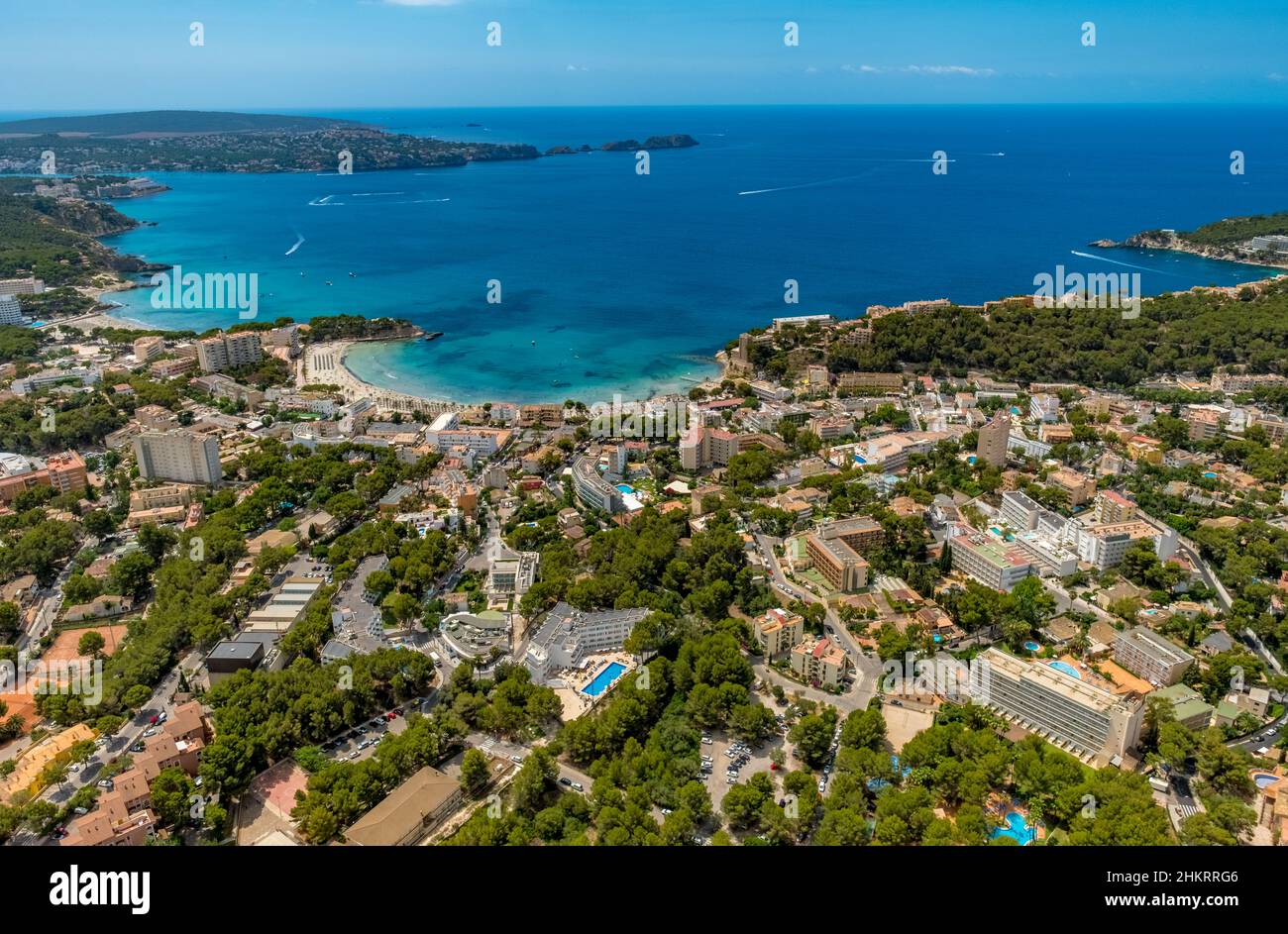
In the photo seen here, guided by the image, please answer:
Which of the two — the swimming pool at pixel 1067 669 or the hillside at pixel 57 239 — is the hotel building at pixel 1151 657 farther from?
the hillside at pixel 57 239

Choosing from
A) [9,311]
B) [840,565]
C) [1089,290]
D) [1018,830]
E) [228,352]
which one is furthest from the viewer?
[1089,290]

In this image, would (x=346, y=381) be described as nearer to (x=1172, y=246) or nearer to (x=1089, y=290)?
(x=1089, y=290)

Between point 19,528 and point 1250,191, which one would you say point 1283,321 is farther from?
point 1250,191

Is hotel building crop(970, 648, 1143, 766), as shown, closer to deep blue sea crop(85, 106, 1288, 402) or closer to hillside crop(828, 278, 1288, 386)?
deep blue sea crop(85, 106, 1288, 402)
